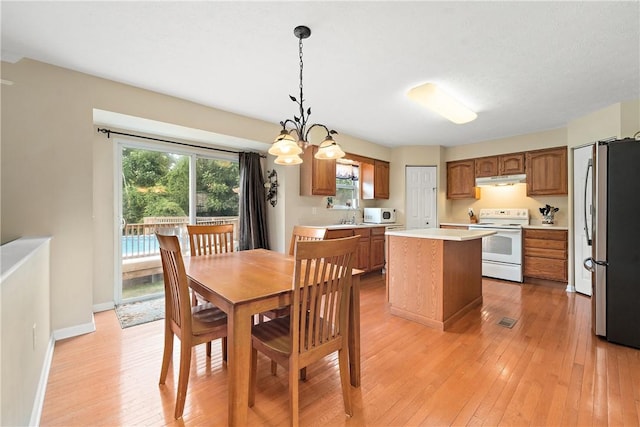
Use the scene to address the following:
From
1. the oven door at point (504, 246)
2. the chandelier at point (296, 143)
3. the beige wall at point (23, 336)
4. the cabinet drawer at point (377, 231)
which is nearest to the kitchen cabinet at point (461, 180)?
the oven door at point (504, 246)

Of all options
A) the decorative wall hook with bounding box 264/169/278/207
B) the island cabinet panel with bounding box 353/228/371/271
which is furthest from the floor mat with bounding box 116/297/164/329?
the island cabinet panel with bounding box 353/228/371/271

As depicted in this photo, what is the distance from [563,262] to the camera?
4105 millimetres

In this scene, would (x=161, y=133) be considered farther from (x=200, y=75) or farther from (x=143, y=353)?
(x=143, y=353)

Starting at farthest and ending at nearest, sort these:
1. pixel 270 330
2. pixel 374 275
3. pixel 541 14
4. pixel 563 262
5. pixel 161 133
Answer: pixel 374 275 → pixel 563 262 → pixel 161 133 → pixel 541 14 → pixel 270 330

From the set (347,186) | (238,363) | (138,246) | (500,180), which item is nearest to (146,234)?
(138,246)

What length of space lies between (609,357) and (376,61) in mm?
3079

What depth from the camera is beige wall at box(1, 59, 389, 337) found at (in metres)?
2.28

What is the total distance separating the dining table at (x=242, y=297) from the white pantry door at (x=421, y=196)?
3949 mm

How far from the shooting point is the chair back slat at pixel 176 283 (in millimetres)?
1517

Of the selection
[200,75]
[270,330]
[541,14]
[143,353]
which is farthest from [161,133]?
[541,14]

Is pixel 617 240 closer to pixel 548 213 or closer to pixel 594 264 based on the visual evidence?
pixel 594 264

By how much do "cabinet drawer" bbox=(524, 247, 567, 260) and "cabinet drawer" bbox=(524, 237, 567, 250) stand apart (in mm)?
46

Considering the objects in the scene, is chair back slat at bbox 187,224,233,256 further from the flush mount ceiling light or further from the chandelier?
the flush mount ceiling light

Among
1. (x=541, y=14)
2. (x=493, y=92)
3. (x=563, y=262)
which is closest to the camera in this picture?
(x=541, y=14)
